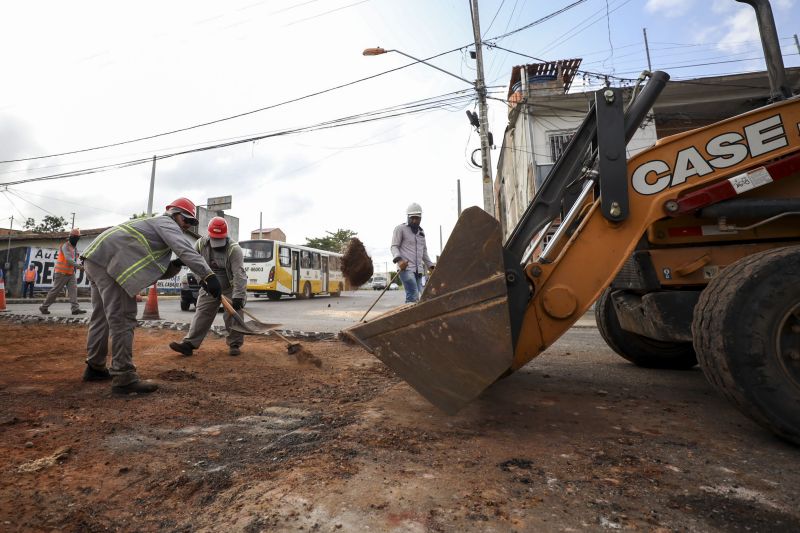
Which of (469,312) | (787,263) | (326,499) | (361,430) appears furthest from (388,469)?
(787,263)

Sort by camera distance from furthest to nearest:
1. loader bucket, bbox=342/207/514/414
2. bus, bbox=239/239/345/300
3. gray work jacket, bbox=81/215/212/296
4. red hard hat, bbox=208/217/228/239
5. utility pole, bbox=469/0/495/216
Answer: bus, bbox=239/239/345/300, utility pole, bbox=469/0/495/216, red hard hat, bbox=208/217/228/239, gray work jacket, bbox=81/215/212/296, loader bucket, bbox=342/207/514/414

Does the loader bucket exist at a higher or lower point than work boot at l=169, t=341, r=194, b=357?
higher

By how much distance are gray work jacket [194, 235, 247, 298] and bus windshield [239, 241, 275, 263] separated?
1207 cm

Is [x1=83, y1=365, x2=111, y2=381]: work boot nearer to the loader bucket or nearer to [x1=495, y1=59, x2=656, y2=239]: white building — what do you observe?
the loader bucket

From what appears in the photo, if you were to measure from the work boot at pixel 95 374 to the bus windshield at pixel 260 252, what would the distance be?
13645 mm

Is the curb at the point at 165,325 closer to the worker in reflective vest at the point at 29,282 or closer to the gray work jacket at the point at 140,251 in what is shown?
the gray work jacket at the point at 140,251

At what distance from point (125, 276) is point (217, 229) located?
1.92 meters

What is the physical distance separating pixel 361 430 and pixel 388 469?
1.71ft

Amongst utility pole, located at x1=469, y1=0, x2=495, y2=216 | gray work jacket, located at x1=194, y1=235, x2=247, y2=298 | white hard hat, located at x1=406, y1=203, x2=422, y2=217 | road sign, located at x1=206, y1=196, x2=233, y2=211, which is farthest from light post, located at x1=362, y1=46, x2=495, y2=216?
road sign, located at x1=206, y1=196, x2=233, y2=211

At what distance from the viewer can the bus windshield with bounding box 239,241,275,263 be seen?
1708cm

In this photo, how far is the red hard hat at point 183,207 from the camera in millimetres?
3923

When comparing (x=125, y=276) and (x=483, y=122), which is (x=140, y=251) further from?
(x=483, y=122)

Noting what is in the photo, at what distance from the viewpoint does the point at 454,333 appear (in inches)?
88.4

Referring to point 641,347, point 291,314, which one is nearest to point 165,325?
point 291,314
